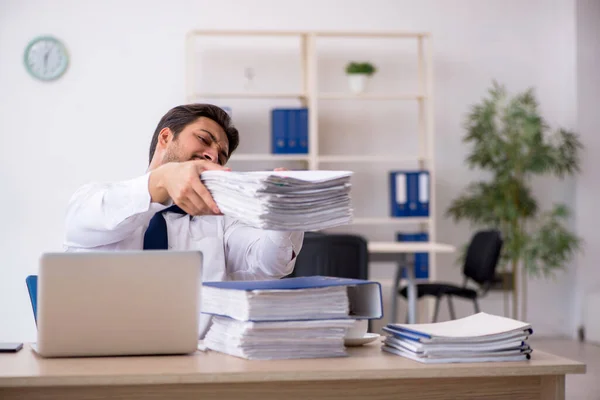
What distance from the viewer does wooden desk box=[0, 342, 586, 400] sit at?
123 cm

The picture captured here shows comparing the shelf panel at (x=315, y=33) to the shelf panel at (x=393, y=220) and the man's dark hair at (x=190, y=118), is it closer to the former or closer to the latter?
the shelf panel at (x=393, y=220)

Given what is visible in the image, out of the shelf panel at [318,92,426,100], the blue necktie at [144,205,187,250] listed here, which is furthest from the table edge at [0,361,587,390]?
the shelf panel at [318,92,426,100]

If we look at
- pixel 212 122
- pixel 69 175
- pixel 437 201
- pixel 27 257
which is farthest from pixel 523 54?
pixel 212 122

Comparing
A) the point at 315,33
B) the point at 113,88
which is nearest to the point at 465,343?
the point at 315,33

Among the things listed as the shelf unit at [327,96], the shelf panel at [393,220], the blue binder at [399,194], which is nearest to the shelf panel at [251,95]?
the shelf unit at [327,96]

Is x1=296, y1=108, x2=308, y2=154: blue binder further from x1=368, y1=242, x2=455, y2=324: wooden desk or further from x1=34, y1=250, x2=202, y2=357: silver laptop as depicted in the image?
x1=34, y1=250, x2=202, y2=357: silver laptop

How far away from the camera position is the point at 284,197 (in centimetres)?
129

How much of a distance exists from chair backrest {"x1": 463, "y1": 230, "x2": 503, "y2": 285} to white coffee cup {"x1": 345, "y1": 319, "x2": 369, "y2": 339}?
161 inches

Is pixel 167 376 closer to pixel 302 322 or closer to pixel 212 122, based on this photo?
pixel 302 322

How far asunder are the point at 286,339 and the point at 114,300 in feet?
0.95

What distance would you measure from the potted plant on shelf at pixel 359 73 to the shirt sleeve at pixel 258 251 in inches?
156

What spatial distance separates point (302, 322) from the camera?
4.50 ft

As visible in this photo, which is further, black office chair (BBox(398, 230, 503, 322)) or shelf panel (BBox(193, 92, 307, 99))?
shelf panel (BBox(193, 92, 307, 99))

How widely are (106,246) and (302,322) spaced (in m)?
0.69
